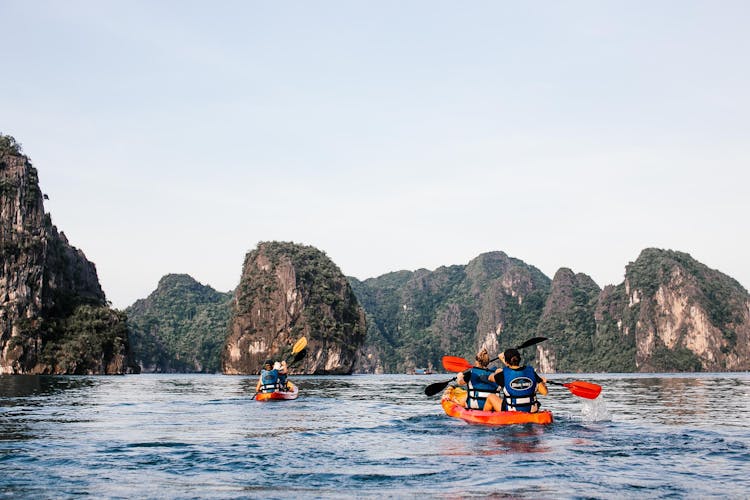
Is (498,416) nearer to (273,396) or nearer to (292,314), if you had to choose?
(273,396)

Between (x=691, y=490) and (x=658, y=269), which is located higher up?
(x=658, y=269)

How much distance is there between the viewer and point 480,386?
65.3 feet

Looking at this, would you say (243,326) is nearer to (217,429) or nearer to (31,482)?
(217,429)

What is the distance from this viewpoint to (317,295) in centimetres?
14450

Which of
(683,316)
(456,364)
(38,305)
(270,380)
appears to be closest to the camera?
(456,364)

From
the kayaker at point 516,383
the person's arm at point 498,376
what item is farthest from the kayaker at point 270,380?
the kayaker at point 516,383

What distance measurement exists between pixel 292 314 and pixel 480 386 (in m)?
122

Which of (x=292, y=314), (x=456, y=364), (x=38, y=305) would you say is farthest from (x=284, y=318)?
(x=456, y=364)

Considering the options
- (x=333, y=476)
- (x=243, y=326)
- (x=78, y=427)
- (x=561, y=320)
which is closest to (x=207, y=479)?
(x=333, y=476)

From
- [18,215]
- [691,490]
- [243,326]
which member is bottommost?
[691,490]

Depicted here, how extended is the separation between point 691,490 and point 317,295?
134614mm

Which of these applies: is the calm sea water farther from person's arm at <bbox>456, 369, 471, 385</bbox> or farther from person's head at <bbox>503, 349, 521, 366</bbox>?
person's head at <bbox>503, 349, 521, 366</bbox>

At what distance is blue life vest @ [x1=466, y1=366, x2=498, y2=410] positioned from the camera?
19.8 metres

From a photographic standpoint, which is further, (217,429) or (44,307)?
(44,307)
